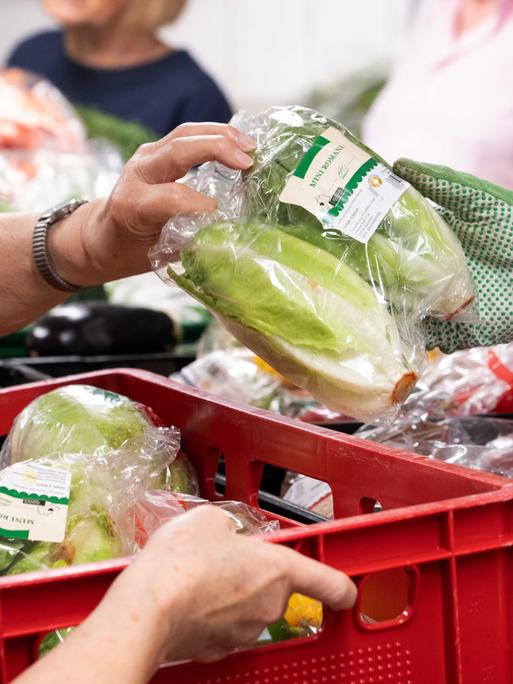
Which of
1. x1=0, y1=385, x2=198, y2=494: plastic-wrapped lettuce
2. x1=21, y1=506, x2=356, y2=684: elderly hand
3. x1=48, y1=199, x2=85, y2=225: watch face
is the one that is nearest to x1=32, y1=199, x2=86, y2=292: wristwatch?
x1=48, y1=199, x2=85, y2=225: watch face

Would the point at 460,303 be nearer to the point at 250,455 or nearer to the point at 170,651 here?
the point at 250,455

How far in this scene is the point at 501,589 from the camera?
970 millimetres

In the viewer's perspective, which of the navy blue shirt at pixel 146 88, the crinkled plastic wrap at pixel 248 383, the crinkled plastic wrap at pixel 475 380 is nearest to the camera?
the crinkled plastic wrap at pixel 475 380

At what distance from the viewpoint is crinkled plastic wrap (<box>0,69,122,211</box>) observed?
3771 millimetres

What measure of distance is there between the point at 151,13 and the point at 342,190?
5.40 metres

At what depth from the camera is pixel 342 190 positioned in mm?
1152

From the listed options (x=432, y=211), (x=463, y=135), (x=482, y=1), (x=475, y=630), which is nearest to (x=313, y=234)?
(x=432, y=211)

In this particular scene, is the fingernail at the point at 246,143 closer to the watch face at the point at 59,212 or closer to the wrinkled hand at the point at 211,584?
the watch face at the point at 59,212

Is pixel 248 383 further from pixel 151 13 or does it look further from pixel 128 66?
pixel 151 13

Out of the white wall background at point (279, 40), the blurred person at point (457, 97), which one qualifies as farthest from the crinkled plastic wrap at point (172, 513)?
the white wall background at point (279, 40)

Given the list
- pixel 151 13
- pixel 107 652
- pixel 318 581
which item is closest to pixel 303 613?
pixel 318 581

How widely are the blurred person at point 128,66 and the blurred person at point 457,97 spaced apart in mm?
1951

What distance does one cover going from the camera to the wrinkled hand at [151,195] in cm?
124

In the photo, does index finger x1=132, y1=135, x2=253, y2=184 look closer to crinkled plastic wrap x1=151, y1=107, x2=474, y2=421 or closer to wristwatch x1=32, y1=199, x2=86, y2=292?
crinkled plastic wrap x1=151, y1=107, x2=474, y2=421
